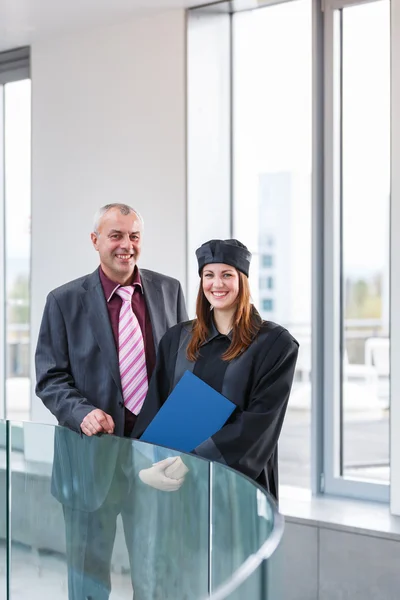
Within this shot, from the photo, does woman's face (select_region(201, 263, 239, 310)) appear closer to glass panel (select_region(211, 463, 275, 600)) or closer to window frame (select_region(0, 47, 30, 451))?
glass panel (select_region(211, 463, 275, 600))

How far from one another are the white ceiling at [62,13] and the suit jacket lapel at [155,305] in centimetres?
153

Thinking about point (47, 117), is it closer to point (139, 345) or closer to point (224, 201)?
point (224, 201)

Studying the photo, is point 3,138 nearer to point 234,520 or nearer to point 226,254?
point 226,254

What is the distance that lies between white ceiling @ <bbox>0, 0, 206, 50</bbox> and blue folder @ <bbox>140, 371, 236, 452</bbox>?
6.87 ft

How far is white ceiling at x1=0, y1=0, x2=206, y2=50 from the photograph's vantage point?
3549mm

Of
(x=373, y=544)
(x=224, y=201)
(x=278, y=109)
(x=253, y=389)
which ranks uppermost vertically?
(x=278, y=109)

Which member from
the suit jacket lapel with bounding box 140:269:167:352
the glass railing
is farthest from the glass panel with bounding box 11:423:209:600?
the suit jacket lapel with bounding box 140:269:167:352

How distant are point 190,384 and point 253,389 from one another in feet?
0.58

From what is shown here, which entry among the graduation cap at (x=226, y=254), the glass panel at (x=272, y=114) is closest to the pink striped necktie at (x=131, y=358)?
the graduation cap at (x=226, y=254)

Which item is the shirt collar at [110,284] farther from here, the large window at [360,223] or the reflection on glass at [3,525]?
the large window at [360,223]

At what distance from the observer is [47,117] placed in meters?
4.09

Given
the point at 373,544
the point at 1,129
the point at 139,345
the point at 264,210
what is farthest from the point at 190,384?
the point at 264,210

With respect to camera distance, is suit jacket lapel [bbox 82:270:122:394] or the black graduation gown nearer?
→ the black graduation gown

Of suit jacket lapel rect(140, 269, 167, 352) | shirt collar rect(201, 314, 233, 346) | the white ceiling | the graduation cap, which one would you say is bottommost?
shirt collar rect(201, 314, 233, 346)
